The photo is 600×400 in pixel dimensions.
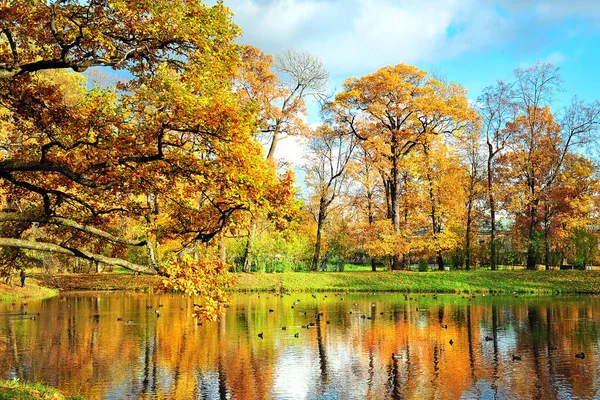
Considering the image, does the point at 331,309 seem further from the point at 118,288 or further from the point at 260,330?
the point at 118,288

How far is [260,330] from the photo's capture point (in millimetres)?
25312

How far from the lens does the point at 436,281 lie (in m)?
47.4

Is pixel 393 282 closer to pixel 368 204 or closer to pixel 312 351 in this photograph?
pixel 368 204

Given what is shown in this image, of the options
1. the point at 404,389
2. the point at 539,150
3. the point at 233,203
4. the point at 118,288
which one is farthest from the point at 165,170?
the point at 539,150

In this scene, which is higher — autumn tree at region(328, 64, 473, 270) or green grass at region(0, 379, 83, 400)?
autumn tree at region(328, 64, 473, 270)

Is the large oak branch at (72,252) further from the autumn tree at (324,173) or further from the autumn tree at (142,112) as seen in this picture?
the autumn tree at (324,173)

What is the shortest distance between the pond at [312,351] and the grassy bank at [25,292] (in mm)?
6392

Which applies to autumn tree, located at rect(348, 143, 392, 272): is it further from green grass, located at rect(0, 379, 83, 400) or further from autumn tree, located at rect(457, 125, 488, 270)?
green grass, located at rect(0, 379, 83, 400)

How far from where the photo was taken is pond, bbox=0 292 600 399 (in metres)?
14.9

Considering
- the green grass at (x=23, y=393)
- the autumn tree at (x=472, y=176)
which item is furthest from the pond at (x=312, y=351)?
the autumn tree at (x=472, y=176)

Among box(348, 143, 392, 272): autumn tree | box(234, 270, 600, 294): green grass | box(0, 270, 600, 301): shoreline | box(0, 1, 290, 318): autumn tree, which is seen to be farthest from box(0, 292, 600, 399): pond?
box(348, 143, 392, 272): autumn tree

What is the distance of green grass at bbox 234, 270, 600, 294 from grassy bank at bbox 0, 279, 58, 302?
1522 cm

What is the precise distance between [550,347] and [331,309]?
1552 cm

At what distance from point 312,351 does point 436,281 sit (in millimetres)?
29156
